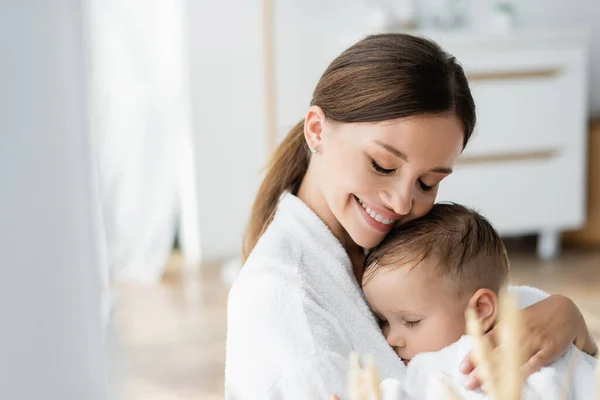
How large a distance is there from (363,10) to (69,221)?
3700 mm

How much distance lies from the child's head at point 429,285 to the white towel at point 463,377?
56 mm

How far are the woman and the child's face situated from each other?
0.13 feet

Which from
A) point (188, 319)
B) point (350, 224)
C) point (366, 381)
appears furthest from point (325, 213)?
point (188, 319)

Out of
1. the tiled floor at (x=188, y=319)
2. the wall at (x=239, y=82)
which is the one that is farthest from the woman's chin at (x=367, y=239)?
the wall at (x=239, y=82)

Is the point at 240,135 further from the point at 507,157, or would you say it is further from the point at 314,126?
the point at 314,126

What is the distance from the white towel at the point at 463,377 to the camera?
998mm

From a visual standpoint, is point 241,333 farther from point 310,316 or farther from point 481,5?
point 481,5

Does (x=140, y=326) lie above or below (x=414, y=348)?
below

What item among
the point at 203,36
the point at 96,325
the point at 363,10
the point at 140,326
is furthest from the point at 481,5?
the point at 96,325

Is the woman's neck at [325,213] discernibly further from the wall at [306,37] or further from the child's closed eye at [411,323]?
the wall at [306,37]

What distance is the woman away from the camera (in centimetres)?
100

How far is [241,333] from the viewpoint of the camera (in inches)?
41.3

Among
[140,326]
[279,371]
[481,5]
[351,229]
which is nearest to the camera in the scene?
[279,371]

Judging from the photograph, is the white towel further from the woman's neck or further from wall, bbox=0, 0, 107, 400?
wall, bbox=0, 0, 107, 400
